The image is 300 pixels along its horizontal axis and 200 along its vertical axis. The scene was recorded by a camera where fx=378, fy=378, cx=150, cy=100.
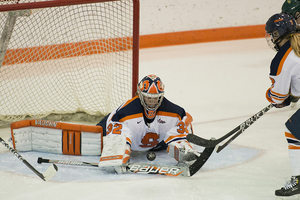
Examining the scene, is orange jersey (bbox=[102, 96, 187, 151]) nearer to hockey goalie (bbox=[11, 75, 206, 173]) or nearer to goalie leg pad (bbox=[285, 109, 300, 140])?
hockey goalie (bbox=[11, 75, 206, 173])

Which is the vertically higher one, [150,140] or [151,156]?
[150,140]

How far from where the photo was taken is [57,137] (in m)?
3.06

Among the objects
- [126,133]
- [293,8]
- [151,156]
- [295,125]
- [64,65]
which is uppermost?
[293,8]

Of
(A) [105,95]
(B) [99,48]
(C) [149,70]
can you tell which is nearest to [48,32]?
(B) [99,48]

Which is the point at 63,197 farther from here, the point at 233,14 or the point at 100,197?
the point at 233,14

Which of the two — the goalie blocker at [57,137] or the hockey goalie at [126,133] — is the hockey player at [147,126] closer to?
the hockey goalie at [126,133]

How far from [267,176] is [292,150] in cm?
49

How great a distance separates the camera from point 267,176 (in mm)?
2689

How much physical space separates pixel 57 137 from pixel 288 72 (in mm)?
1846

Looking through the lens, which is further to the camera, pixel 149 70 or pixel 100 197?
pixel 149 70

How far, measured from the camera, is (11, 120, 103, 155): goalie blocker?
3021 millimetres

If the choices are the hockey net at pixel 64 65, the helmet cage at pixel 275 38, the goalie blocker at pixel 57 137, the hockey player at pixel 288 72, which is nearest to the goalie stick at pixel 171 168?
the goalie blocker at pixel 57 137

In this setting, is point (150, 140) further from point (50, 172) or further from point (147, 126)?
point (50, 172)

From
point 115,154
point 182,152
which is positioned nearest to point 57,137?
point 115,154
